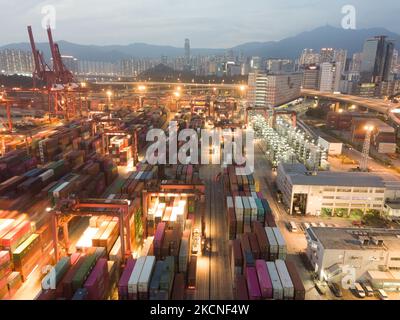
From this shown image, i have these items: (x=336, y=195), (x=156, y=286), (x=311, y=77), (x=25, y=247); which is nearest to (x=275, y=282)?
(x=156, y=286)

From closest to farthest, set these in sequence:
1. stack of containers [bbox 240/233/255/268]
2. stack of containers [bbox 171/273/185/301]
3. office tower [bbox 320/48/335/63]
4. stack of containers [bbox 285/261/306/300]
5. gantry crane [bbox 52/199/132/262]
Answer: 1. stack of containers [bbox 171/273/185/301]
2. stack of containers [bbox 285/261/306/300]
3. stack of containers [bbox 240/233/255/268]
4. gantry crane [bbox 52/199/132/262]
5. office tower [bbox 320/48/335/63]

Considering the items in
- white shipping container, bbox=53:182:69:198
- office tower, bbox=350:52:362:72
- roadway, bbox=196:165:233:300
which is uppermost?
office tower, bbox=350:52:362:72

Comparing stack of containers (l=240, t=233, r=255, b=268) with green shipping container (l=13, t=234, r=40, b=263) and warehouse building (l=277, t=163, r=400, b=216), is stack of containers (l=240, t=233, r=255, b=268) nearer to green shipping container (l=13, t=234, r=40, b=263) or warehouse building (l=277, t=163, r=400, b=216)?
warehouse building (l=277, t=163, r=400, b=216)

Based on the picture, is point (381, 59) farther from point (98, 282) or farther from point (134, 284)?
point (98, 282)

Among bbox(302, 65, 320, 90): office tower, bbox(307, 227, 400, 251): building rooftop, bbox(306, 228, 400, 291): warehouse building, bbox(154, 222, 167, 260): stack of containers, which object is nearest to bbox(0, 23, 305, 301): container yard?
bbox(154, 222, 167, 260): stack of containers

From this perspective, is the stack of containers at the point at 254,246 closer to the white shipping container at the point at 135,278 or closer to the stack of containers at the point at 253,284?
the stack of containers at the point at 253,284
